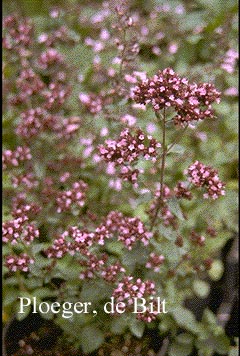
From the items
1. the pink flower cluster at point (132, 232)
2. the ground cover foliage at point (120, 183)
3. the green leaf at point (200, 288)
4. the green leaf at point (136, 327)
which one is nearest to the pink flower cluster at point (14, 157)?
the ground cover foliage at point (120, 183)

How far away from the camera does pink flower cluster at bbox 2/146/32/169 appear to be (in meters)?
2.32

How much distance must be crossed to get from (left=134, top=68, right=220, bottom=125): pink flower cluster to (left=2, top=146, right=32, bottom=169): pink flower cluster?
87 centimetres

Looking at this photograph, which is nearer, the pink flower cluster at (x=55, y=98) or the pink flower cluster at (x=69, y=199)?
the pink flower cluster at (x=69, y=199)

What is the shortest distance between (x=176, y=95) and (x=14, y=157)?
0.99 metres

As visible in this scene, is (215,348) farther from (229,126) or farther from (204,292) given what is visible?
(229,126)

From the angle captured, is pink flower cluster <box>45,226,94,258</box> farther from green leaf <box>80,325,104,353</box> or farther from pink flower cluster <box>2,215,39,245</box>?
green leaf <box>80,325,104,353</box>

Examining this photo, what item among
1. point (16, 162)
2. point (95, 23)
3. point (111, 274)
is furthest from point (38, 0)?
point (111, 274)

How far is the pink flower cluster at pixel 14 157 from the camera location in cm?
232

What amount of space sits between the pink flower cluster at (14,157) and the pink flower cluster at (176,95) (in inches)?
34.3

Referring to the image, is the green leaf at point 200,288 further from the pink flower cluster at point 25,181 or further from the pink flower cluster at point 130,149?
the pink flower cluster at point 130,149

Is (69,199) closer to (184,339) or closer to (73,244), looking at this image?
(73,244)

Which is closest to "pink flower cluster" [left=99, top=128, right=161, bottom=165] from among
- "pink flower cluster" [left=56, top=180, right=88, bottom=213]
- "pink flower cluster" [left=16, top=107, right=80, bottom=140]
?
"pink flower cluster" [left=56, top=180, right=88, bottom=213]

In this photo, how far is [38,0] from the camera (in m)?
4.47

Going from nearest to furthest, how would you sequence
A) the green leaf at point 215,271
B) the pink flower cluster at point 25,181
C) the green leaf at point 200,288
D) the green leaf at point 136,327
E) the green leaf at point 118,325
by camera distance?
the green leaf at point 136,327, the green leaf at point 118,325, the pink flower cluster at point 25,181, the green leaf at point 200,288, the green leaf at point 215,271
